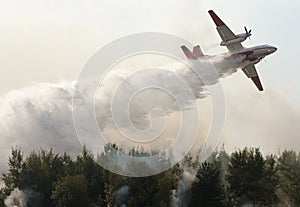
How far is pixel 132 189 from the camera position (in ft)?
210

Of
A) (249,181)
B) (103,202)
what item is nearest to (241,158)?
(249,181)

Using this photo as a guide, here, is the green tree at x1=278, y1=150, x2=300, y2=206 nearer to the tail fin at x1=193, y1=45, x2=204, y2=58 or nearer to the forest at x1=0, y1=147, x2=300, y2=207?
the forest at x1=0, y1=147, x2=300, y2=207

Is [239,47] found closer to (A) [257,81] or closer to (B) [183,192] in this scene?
(A) [257,81]

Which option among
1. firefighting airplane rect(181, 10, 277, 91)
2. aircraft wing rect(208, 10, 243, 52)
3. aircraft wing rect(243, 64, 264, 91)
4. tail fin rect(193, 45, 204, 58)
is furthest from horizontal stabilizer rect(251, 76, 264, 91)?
aircraft wing rect(208, 10, 243, 52)

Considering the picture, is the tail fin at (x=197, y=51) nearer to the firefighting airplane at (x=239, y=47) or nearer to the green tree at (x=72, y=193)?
the firefighting airplane at (x=239, y=47)

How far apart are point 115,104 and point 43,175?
13.7 m

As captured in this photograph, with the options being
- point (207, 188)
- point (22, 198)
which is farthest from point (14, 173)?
point (207, 188)

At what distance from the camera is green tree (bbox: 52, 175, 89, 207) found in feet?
209

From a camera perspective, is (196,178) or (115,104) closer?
(196,178)

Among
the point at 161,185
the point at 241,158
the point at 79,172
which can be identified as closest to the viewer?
the point at 161,185

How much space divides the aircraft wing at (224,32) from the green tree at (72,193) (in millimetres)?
23981

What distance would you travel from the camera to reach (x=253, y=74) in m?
72.4

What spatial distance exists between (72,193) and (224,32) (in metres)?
26.1

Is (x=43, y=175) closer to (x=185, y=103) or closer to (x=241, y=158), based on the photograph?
(x=185, y=103)
